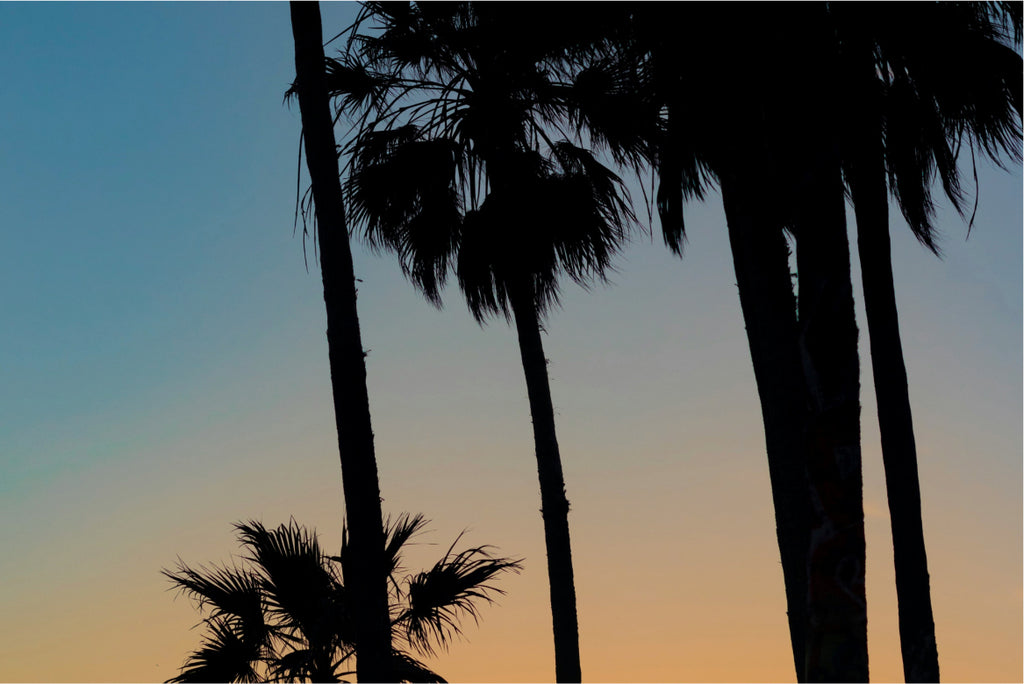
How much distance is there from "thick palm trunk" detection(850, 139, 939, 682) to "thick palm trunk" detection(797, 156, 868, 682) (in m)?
4.03

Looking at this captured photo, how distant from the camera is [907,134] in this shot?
12883 millimetres

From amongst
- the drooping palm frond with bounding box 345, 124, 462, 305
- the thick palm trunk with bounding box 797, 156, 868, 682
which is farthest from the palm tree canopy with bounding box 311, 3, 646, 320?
the thick palm trunk with bounding box 797, 156, 868, 682

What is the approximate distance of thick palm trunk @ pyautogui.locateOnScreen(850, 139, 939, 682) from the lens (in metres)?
11.2

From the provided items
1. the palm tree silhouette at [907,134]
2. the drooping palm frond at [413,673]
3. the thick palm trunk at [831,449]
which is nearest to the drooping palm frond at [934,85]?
the palm tree silhouette at [907,134]

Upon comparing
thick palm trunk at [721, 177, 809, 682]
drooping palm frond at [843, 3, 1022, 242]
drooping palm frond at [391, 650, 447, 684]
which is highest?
drooping palm frond at [843, 3, 1022, 242]

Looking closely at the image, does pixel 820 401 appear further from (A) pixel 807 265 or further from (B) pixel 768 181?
(B) pixel 768 181

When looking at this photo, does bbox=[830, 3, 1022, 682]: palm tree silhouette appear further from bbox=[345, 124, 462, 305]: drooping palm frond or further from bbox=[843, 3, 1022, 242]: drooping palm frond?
bbox=[345, 124, 462, 305]: drooping palm frond

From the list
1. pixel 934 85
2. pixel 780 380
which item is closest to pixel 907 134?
pixel 934 85

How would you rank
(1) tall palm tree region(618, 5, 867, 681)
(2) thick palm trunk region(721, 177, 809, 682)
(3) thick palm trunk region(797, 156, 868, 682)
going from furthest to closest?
1. (2) thick palm trunk region(721, 177, 809, 682)
2. (1) tall palm tree region(618, 5, 867, 681)
3. (3) thick palm trunk region(797, 156, 868, 682)

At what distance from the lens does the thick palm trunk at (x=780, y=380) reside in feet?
34.0

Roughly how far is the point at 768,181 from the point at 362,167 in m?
6.94

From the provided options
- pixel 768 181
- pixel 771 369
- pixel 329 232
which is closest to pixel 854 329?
pixel 771 369

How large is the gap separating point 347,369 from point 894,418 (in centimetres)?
593

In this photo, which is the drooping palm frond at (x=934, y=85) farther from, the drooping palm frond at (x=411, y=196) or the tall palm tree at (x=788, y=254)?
the drooping palm frond at (x=411, y=196)
